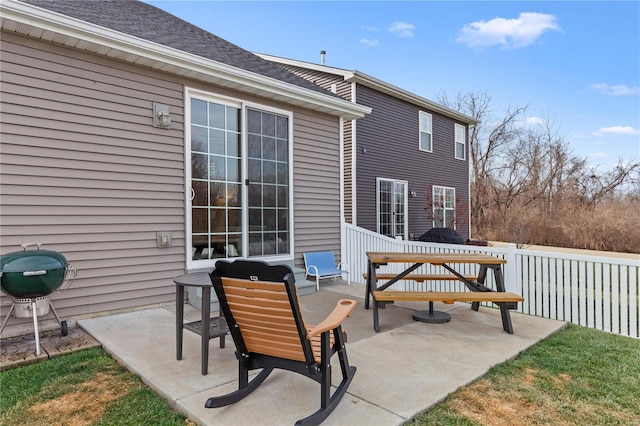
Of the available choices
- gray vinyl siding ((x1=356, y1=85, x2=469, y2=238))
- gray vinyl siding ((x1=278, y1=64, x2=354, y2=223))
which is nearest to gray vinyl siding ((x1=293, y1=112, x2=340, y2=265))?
gray vinyl siding ((x1=278, y1=64, x2=354, y2=223))

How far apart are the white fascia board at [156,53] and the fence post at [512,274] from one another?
11.9ft

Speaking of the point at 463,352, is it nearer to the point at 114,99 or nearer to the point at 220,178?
the point at 220,178

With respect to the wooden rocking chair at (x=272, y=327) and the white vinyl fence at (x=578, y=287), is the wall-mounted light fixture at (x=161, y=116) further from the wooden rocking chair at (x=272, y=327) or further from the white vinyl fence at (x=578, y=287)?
the white vinyl fence at (x=578, y=287)

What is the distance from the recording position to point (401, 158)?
11.7m

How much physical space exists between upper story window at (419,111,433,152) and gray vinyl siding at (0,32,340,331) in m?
8.86

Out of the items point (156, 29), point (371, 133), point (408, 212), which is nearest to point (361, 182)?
point (371, 133)

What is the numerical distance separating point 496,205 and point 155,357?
20718mm

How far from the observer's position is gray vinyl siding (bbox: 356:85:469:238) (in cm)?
1048

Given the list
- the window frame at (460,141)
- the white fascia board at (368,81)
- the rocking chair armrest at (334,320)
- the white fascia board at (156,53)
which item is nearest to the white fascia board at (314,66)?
the white fascia board at (368,81)

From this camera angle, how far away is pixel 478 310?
4859 millimetres

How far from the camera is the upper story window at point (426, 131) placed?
41.4ft

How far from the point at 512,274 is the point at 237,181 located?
3.93 meters

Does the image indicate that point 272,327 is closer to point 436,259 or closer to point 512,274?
point 436,259

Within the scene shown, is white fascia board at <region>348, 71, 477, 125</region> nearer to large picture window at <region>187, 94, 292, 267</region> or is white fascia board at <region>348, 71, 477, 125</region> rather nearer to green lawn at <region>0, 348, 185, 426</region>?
large picture window at <region>187, 94, 292, 267</region>
